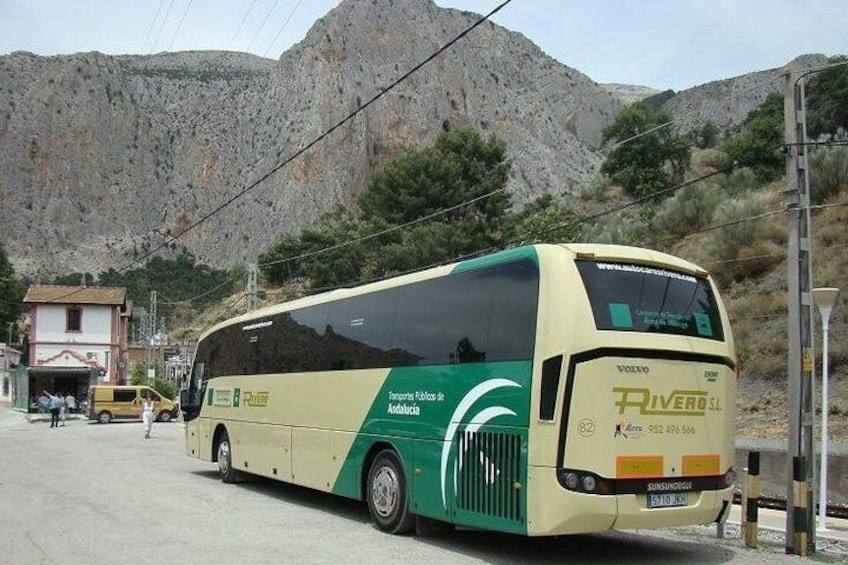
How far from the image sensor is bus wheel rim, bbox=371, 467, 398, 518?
35.7 ft

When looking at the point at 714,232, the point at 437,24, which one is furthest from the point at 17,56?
the point at 714,232

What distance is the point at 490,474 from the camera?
357 inches

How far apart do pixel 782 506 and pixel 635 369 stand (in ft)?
23.3

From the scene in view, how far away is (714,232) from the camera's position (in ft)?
114

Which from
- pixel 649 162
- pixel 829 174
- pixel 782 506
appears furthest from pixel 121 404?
pixel 782 506

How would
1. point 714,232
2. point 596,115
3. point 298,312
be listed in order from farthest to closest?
point 596,115 → point 714,232 → point 298,312

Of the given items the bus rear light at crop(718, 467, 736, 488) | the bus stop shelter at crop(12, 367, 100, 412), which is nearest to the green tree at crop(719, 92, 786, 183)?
the bus rear light at crop(718, 467, 736, 488)

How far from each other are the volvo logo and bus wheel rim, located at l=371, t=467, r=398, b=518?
366 centimetres

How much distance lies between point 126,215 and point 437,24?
56358mm

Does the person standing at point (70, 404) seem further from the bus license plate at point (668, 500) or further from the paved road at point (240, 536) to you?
the bus license plate at point (668, 500)

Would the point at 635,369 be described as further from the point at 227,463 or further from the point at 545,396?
the point at 227,463

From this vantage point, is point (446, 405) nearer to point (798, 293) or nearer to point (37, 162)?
point (798, 293)

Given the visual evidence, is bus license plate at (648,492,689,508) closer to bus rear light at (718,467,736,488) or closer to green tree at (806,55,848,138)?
bus rear light at (718,467,736,488)

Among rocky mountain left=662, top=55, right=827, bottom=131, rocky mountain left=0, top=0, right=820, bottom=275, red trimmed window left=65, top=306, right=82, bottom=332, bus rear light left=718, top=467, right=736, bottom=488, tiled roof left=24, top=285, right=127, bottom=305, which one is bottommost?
bus rear light left=718, top=467, right=736, bottom=488
